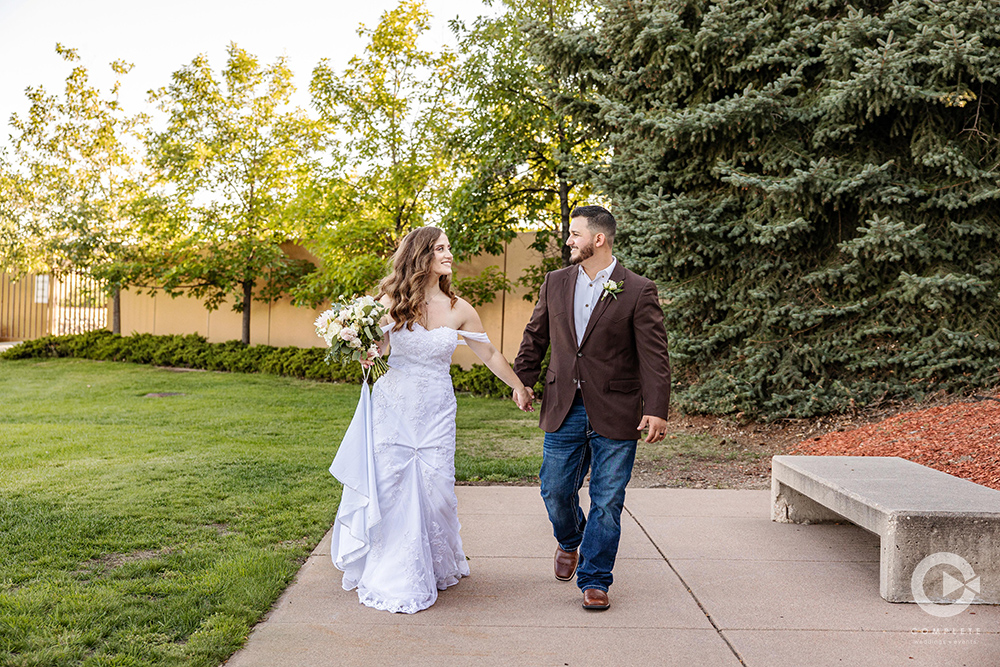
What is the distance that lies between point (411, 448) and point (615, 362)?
1217 millimetres

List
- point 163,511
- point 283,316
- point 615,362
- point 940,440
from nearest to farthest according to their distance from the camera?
point 615,362 < point 163,511 < point 940,440 < point 283,316

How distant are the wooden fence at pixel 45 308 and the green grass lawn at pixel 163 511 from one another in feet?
50.3

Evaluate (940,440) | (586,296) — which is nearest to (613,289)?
(586,296)

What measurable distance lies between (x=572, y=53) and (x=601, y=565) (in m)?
9.00

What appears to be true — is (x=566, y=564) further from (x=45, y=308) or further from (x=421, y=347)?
(x=45, y=308)

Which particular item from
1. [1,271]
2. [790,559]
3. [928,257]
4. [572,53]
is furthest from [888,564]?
[1,271]

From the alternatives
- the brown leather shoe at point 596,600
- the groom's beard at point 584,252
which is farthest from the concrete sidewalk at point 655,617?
the groom's beard at point 584,252

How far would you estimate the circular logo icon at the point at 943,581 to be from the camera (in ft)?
14.0

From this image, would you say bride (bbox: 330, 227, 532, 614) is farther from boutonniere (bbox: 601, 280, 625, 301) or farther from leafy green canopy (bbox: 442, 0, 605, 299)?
leafy green canopy (bbox: 442, 0, 605, 299)

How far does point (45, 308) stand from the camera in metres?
29.1

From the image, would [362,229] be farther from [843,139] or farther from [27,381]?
[843,139]

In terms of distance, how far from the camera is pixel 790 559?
5102 millimetres

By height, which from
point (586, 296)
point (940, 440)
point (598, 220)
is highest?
point (598, 220)

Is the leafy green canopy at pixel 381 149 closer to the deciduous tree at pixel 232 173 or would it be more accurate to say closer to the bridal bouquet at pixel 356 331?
the deciduous tree at pixel 232 173
